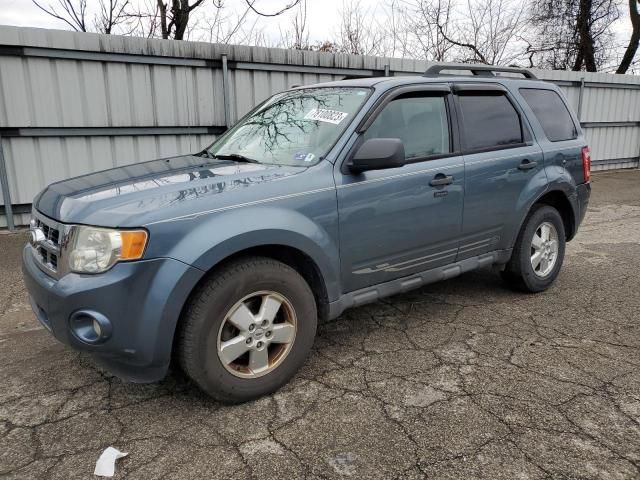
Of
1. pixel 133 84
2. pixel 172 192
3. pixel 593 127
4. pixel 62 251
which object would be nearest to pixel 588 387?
pixel 172 192

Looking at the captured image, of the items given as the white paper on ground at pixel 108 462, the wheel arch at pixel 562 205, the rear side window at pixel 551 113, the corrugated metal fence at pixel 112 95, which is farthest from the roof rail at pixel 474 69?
the corrugated metal fence at pixel 112 95

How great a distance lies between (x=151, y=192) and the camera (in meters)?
2.65

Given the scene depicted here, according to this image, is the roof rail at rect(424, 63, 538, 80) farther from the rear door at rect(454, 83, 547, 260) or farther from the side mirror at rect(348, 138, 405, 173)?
the side mirror at rect(348, 138, 405, 173)

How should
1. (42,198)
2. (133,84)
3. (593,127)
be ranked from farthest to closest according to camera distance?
(593,127) < (133,84) < (42,198)

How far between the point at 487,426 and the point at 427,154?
182 cm

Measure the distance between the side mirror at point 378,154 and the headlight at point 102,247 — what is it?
51.0 inches

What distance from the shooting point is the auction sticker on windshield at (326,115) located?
3.32 meters

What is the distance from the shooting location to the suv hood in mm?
2471

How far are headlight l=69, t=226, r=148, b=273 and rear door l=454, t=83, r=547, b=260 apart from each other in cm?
233

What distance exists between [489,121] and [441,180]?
89 cm

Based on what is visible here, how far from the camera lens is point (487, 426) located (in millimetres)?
2578

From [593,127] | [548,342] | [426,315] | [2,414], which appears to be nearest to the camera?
[2,414]

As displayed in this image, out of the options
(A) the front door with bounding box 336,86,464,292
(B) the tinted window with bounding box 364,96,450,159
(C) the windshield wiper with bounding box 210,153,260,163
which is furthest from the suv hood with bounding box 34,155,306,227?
(B) the tinted window with bounding box 364,96,450,159

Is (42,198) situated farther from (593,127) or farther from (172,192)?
(593,127)
